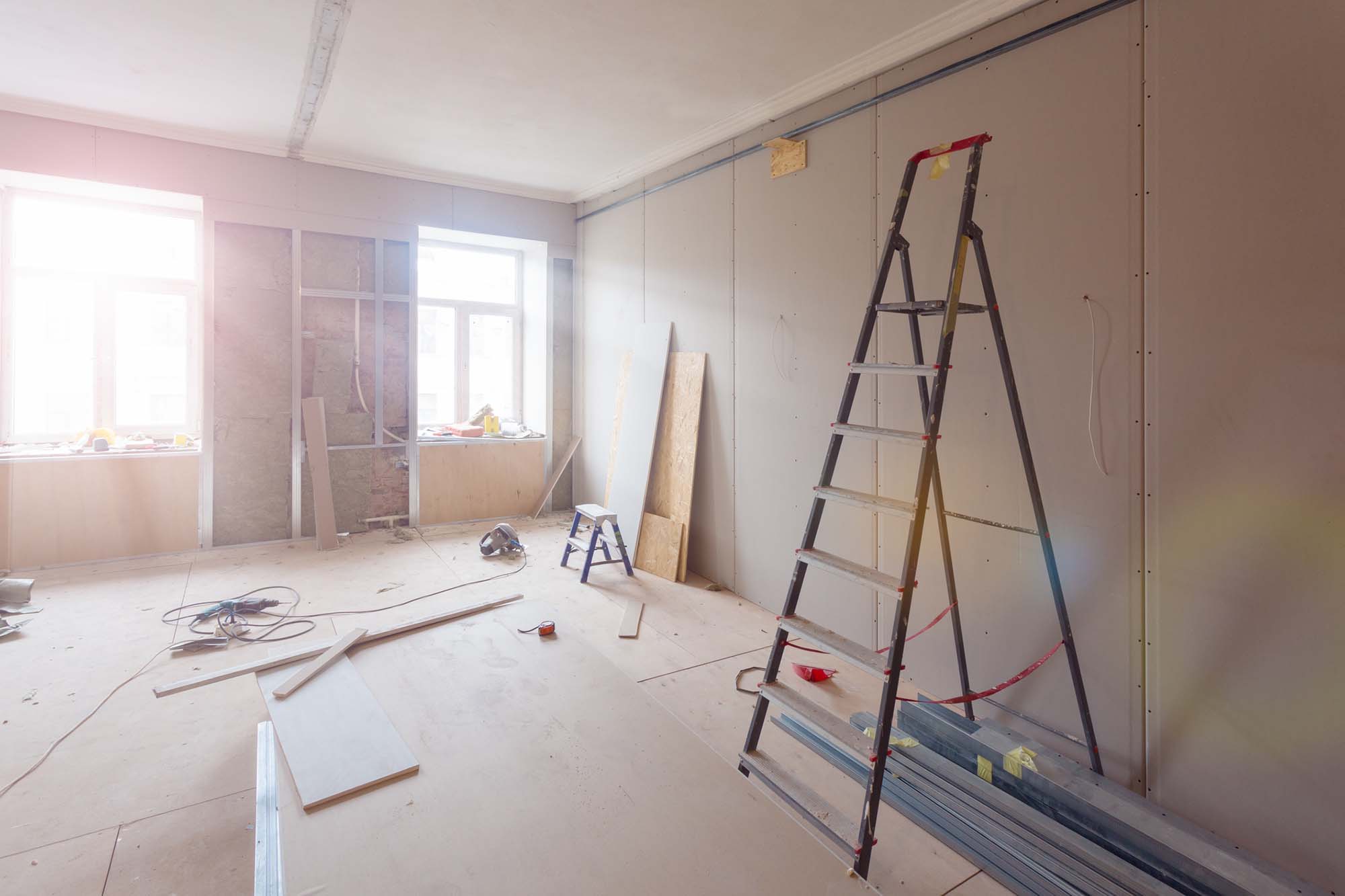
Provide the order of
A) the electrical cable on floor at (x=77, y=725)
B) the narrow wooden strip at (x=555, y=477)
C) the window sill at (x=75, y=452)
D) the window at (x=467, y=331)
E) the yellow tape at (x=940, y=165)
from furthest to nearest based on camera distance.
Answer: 1. the narrow wooden strip at (x=555, y=477)
2. the window at (x=467, y=331)
3. the window sill at (x=75, y=452)
4. the yellow tape at (x=940, y=165)
5. the electrical cable on floor at (x=77, y=725)

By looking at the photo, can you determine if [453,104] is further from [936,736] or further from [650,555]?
[936,736]

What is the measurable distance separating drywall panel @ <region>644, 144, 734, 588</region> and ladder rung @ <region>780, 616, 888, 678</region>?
6.50 feet

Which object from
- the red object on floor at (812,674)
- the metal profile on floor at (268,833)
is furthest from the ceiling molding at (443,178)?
the red object on floor at (812,674)

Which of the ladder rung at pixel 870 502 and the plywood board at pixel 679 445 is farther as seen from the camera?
the plywood board at pixel 679 445

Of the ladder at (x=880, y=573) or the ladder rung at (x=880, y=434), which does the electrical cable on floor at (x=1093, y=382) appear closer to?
the ladder at (x=880, y=573)

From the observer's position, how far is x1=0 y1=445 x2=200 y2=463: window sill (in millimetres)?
4285

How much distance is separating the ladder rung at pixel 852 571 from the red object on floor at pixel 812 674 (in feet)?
3.31

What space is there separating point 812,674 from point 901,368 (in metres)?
1.65

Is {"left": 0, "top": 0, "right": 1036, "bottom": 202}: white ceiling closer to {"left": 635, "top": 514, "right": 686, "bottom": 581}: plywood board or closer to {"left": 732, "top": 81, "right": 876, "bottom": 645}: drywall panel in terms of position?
{"left": 732, "top": 81, "right": 876, "bottom": 645}: drywall panel

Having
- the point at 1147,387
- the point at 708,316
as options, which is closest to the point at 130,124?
the point at 708,316

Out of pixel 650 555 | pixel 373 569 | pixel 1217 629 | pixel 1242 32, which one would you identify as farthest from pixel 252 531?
pixel 1242 32

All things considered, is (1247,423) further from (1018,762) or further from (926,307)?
(1018,762)

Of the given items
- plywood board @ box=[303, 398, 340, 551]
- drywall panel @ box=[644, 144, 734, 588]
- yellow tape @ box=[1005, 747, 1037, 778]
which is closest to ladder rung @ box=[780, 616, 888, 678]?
yellow tape @ box=[1005, 747, 1037, 778]

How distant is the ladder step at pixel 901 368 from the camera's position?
6.16 ft
